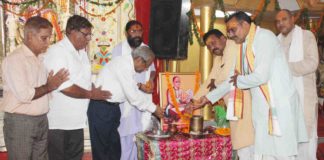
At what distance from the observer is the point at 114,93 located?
3318 millimetres

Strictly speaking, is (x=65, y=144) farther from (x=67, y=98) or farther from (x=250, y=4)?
(x=250, y=4)

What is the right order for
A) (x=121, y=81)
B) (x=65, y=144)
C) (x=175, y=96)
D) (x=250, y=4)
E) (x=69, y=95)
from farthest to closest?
1. (x=250, y=4)
2. (x=175, y=96)
3. (x=121, y=81)
4. (x=65, y=144)
5. (x=69, y=95)

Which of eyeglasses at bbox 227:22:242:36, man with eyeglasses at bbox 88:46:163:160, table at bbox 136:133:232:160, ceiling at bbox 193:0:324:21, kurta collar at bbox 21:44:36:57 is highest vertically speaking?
ceiling at bbox 193:0:324:21

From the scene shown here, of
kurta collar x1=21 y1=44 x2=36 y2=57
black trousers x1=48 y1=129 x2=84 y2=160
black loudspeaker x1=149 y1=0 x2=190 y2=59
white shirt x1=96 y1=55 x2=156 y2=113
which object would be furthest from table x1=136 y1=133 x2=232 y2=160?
black loudspeaker x1=149 y1=0 x2=190 y2=59

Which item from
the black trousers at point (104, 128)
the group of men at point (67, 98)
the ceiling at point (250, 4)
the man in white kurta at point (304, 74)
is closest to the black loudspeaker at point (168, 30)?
the ceiling at point (250, 4)

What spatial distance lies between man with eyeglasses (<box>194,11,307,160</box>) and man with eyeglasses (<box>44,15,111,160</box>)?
1351 millimetres

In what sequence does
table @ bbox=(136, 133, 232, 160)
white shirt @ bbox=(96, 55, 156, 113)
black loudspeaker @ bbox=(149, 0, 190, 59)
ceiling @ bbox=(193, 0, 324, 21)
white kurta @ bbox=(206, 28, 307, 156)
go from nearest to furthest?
white kurta @ bbox=(206, 28, 307, 156)
table @ bbox=(136, 133, 232, 160)
white shirt @ bbox=(96, 55, 156, 113)
black loudspeaker @ bbox=(149, 0, 190, 59)
ceiling @ bbox=(193, 0, 324, 21)

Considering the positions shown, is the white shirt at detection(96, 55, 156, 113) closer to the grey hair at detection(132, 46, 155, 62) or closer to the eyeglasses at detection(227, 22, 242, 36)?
the grey hair at detection(132, 46, 155, 62)

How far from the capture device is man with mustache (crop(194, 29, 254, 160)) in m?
3.12

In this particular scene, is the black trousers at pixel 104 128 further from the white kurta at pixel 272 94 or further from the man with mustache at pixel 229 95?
the white kurta at pixel 272 94

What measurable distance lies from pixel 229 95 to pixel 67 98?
4.88 ft

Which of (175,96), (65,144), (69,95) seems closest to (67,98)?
(69,95)

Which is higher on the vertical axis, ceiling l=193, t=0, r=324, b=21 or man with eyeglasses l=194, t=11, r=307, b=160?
ceiling l=193, t=0, r=324, b=21

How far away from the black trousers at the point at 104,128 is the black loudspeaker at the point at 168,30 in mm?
1675
